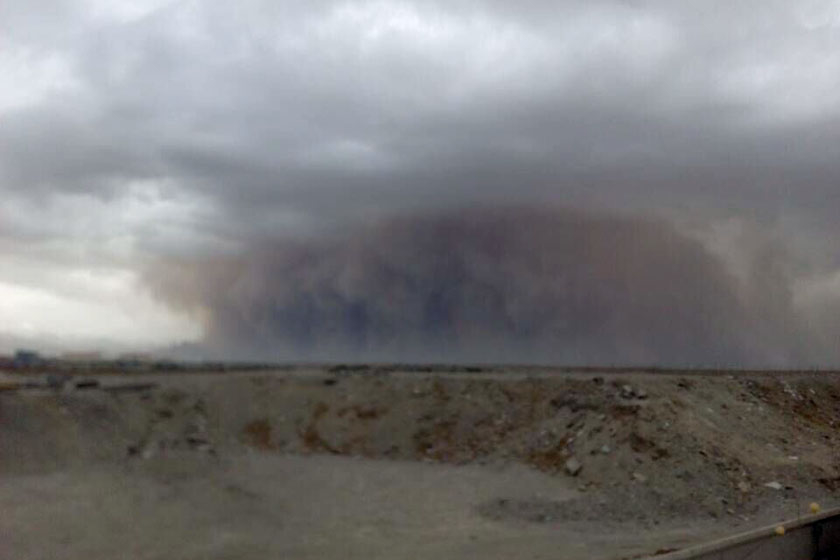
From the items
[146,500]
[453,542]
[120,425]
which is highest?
[120,425]

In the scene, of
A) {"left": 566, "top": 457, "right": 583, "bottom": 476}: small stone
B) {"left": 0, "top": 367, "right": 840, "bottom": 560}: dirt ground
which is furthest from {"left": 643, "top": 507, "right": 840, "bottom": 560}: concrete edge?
{"left": 566, "top": 457, "right": 583, "bottom": 476}: small stone

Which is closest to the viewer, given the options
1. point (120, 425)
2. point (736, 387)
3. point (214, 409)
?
point (120, 425)

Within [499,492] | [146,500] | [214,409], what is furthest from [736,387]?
[146,500]

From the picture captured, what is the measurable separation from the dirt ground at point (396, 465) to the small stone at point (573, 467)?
8 centimetres

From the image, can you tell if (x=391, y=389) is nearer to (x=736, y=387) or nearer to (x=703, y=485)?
(x=703, y=485)

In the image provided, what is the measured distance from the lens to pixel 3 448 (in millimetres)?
15266

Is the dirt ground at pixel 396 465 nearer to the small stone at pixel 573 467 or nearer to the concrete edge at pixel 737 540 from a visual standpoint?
the small stone at pixel 573 467

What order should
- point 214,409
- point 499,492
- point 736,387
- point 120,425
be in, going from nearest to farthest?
point 120,425, point 214,409, point 499,492, point 736,387

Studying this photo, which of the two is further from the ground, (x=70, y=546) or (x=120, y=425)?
(x=120, y=425)

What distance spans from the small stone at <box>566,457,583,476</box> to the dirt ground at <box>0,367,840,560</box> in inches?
3.3

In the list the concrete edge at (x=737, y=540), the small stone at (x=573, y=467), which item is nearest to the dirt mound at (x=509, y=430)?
the small stone at (x=573, y=467)

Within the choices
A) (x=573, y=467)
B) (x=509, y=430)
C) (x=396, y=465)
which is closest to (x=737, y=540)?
(x=396, y=465)

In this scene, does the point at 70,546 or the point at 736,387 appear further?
the point at 736,387

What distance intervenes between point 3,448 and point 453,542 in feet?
30.1
